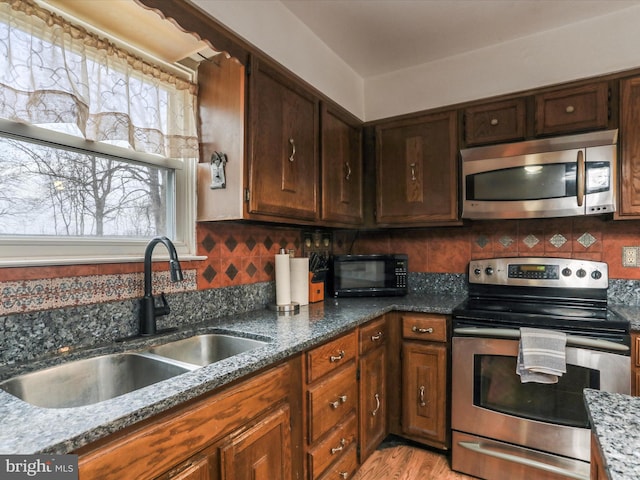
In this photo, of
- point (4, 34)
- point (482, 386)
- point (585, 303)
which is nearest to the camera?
point (4, 34)

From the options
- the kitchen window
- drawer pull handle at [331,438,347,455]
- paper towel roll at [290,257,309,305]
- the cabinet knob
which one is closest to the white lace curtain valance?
the kitchen window

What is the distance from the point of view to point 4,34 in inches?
43.1

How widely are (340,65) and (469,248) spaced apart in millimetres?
1571

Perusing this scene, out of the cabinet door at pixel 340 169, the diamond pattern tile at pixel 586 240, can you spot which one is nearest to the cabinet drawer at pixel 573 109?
the diamond pattern tile at pixel 586 240

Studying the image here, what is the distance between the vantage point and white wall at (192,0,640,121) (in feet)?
5.96

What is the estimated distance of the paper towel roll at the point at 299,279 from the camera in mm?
2068

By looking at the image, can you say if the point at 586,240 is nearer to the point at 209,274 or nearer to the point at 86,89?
the point at 209,274

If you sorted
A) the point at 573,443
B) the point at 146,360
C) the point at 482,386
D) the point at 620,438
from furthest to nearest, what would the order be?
the point at 482,386 → the point at 573,443 → the point at 146,360 → the point at 620,438

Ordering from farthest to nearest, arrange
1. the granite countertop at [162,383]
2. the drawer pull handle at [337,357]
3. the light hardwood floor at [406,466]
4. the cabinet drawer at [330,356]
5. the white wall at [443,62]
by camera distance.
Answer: the light hardwood floor at [406,466] → the white wall at [443,62] → the drawer pull handle at [337,357] → the cabinet drawer at [330,356] → the granite countertop at [162,383]

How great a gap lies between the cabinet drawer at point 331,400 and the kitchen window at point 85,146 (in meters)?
0.87

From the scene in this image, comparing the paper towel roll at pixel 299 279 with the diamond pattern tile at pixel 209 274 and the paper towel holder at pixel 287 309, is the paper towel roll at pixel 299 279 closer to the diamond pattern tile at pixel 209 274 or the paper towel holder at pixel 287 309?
the paper towel holder at pixel 287 309

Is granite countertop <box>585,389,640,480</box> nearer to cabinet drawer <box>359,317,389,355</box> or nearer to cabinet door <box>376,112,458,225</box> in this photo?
cabinet drawer <box>359,317,389,355</box>

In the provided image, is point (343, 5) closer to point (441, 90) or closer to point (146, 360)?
point (441, 90)

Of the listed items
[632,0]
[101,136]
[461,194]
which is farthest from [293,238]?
[632,0]
